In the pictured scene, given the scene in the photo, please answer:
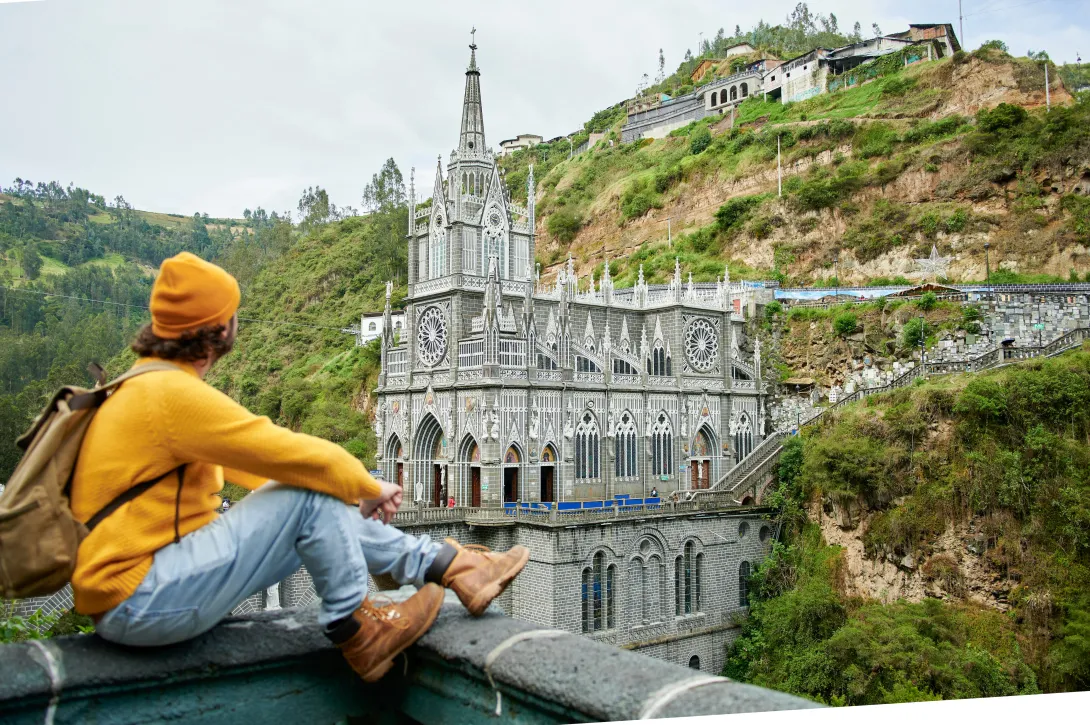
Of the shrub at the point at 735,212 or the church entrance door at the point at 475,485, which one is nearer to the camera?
the church entrance door at the point at 475,485

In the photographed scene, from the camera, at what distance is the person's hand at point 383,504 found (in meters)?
3.14

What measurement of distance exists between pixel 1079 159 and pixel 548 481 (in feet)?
77.5

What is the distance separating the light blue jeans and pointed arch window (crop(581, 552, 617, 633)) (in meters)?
16.4

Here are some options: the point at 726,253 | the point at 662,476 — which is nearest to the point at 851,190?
the point at 726,253

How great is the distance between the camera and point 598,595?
62.1ft

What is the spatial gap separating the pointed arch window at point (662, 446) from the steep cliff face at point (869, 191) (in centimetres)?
1578

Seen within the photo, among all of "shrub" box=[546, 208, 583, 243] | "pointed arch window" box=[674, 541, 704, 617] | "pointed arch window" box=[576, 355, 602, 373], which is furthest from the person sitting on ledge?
"shrub" box=[546, 208, 583, 243]

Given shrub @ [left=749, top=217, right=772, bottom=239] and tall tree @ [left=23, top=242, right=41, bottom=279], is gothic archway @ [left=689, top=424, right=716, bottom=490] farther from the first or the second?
tall tree @ [left=23, top=242, right=41, bottom=279]

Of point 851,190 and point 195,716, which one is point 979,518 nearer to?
point 195,716

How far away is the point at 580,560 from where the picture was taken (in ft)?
60.5

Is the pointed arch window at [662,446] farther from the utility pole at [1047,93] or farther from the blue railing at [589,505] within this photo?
the utility pole at [1047,93]

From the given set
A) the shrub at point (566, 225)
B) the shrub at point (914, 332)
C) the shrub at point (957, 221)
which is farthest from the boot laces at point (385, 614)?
the shrub at point (566, 225)

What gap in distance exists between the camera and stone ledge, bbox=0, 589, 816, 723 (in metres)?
2.46

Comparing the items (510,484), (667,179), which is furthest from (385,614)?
(667,179)
